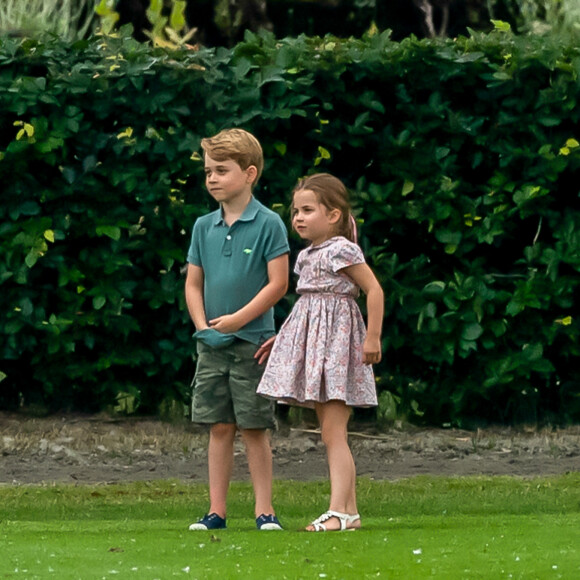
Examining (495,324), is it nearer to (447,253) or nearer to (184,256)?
(447,253)

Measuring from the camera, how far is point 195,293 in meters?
6.42

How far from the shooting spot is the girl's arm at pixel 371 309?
6.02m

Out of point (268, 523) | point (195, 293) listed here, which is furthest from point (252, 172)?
point (268, 523)

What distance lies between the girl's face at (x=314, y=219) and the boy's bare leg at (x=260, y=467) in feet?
2.88

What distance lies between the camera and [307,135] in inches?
353

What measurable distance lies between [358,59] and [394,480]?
104 inches

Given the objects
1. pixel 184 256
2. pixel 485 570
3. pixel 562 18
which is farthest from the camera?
pixel 562 18

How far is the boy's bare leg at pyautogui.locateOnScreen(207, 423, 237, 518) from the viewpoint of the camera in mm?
6270

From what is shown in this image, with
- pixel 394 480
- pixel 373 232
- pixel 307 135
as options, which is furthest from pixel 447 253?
pixel 394 480

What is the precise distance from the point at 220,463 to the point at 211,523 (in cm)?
26

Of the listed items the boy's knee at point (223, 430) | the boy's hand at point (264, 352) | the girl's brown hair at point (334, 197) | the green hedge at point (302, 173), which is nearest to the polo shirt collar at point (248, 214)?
the girl's brown hair at point (334, 197)

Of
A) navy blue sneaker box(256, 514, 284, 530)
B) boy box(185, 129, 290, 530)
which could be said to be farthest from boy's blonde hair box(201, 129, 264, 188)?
navy blue sneaker box(256, 514, 284, 530)

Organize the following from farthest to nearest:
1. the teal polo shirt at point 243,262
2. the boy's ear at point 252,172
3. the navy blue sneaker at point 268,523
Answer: the boy's ear at point 252,172 → the teal polo shirt at point 243,262 → the navy blue sneaker at point 268,523

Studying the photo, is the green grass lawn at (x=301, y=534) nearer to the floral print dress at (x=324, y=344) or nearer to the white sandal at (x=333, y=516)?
the white sandal at (x=333, y=516)
